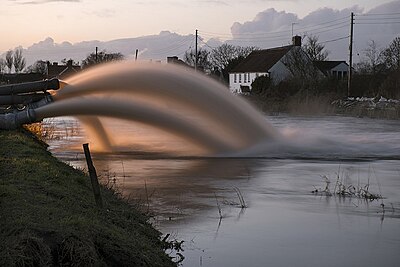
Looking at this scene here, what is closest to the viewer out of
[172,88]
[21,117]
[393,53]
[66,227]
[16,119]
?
[66,227]

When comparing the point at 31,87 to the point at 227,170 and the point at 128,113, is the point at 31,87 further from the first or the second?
the point at 227,170

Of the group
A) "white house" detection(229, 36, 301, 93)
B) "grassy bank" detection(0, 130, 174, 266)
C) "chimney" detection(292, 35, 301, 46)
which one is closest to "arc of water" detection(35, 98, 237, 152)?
"grassy bank" detection(0, 130, 174, 266)

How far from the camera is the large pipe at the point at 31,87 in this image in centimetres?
2633

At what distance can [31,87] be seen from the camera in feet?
87.5

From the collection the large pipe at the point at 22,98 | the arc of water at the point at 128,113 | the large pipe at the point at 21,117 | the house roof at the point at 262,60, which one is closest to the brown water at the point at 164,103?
the arc of water at the point at 128,113

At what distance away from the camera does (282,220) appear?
13.6m

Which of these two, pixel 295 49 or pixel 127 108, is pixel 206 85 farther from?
pixel 295 49

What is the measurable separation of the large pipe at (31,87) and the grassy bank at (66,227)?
37.9ft

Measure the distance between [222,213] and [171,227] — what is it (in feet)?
5.41

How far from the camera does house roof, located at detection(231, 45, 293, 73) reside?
9962cm

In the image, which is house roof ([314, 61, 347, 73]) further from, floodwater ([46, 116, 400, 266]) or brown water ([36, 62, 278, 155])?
brown water ([36, 62, 278, 155])

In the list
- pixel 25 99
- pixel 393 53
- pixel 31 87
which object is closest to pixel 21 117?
pixel 25 99

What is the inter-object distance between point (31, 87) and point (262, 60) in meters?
79.8

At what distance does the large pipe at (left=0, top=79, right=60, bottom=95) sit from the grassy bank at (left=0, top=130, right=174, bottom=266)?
37.9ft
